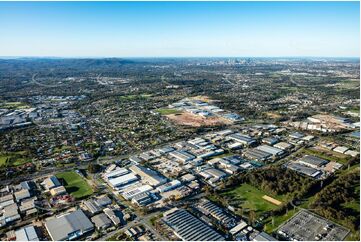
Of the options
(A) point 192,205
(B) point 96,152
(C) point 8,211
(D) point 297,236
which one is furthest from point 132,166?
(D) point 297,236

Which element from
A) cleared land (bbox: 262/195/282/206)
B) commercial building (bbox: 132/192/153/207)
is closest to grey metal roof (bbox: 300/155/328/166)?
cleared land (bbox: 262/195/282/206)

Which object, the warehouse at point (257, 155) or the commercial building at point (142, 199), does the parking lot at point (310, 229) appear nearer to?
the commercial building at point (142, 199)

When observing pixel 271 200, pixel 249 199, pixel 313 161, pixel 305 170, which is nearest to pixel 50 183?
pixel 249 199

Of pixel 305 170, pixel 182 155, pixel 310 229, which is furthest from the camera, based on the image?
pixel 182 155

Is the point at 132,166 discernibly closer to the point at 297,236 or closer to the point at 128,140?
the point at 128,140

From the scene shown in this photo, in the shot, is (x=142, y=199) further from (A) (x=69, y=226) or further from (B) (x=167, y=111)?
(B) (x=167, y=111)
